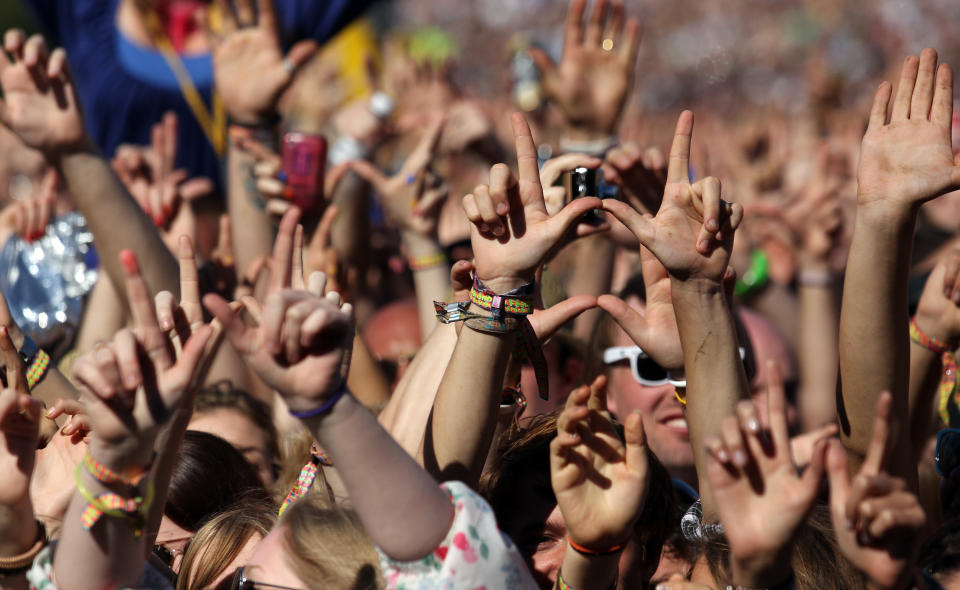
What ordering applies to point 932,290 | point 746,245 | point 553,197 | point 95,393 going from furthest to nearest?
point 746,245 < point 553,197 < point 932,290 < point 95,393

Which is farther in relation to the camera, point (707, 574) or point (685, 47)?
point (685, 47)

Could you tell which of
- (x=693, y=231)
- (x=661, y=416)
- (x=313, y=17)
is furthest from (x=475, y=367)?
(x=313, y=17)

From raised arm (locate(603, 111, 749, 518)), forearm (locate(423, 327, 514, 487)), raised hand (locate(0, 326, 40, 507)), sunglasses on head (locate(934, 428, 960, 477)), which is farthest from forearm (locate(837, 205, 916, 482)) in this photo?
raised hand (locate(0, 326, 40, 507))

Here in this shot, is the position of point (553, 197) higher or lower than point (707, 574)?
higher

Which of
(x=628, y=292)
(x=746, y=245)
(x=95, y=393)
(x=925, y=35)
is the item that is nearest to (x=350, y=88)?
(x=746, y=245)

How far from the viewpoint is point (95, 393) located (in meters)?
1.34

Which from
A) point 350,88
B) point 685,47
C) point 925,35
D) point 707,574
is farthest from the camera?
point 685,47

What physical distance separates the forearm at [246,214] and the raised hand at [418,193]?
0.46 meters

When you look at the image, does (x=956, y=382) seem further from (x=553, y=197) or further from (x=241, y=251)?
(x=241, y=251)

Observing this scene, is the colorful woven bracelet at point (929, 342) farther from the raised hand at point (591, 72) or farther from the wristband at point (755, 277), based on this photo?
the wristband at point (755, 277)

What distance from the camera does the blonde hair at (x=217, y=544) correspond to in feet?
6.38

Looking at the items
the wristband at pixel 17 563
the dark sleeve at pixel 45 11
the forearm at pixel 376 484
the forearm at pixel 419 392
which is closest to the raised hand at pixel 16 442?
the wristband at pixel 17 563

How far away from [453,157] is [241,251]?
1.48m

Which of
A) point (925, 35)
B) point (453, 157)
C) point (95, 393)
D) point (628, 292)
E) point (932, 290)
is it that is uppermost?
point (95, 393)
